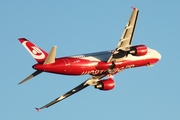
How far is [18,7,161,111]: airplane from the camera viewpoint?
91.8 metres

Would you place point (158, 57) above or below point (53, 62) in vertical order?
above

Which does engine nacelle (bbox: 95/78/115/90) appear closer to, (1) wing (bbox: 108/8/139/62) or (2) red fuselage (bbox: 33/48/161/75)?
(2) red fuselage (bbox: 33/48/161/75)

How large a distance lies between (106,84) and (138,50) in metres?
8.03

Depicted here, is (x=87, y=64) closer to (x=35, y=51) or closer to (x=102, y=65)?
(x=102, y=65)

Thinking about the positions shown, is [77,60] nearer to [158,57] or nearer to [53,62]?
[53,62]

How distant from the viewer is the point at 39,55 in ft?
306

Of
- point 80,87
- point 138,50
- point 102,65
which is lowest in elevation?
point 80,87

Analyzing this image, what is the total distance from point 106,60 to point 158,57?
39.6 feet

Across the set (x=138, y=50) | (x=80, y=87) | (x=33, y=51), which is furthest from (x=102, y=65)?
(x=33, y=51)

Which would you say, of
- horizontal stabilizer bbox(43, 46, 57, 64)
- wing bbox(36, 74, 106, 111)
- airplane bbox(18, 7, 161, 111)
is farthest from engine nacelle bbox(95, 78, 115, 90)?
horizontal stabilizer bbox(43, 46, 57, 64)

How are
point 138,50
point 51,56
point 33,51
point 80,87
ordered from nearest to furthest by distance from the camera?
point 51,56 → point 33,51 → point 138,50 → point 80,87

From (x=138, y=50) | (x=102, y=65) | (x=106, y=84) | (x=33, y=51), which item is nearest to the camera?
(x=33, y=51)

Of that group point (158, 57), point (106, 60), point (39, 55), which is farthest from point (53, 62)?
point (158, 57)

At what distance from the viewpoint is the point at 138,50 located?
94562mm
